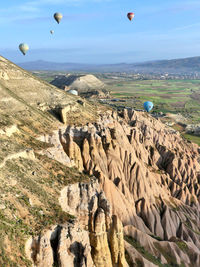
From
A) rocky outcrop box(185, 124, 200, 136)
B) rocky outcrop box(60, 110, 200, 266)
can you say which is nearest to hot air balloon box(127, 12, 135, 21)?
rocky outcrop box(60, 110, 200, 266)

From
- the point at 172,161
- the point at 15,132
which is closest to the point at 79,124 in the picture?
the point at 15,132

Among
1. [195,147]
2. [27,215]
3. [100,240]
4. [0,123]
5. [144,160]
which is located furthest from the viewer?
[195,147]

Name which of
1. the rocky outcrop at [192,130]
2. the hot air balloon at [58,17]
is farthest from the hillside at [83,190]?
the rocky outcrop at [192,130]

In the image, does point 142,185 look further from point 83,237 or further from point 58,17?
point 58,17

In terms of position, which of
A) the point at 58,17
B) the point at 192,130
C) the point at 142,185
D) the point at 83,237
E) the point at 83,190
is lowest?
the point at 192,130

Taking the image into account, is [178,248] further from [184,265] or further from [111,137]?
[111,137]

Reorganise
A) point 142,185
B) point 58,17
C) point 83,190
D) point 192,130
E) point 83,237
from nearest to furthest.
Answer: point 83,237 < point 83,190 < point 142,185 < point 58,17 < point 192,130

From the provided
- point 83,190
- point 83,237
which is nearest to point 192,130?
point 83,190
